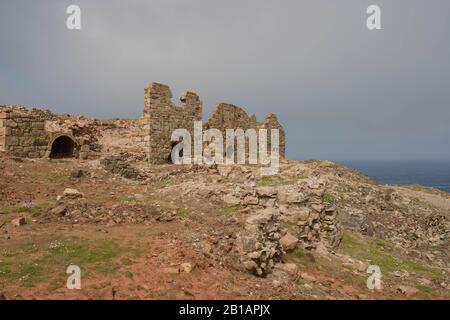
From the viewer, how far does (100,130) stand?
891 inches

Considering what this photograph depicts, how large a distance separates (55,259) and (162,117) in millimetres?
13107

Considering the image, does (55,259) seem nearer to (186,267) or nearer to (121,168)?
(186,267)

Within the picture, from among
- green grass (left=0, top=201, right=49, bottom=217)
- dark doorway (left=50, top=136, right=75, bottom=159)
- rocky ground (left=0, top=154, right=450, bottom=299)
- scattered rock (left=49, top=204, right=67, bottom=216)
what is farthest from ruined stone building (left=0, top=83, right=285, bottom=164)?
scattered rock (left=49, top=204, right=67, bottom=216)

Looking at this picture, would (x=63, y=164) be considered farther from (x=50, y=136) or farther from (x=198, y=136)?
(x=198, y=136)

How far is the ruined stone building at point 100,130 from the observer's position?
18.5 metres

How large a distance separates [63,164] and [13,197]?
16.7ft

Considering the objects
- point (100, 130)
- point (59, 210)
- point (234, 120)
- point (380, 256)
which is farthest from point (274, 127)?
point (59, 210)

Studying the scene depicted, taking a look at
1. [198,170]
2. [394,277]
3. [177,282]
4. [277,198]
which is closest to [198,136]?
[198,170]

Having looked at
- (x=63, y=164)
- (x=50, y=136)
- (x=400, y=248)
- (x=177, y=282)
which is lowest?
(x=400, y=248)

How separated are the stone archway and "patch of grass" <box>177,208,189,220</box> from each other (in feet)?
37.0

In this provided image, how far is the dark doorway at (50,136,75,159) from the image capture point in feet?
69.2

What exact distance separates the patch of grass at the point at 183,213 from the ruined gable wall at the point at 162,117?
816 centimetres

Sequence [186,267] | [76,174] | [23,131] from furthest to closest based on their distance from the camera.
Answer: [23,131] < [76,174] < [186,267]

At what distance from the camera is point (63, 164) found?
18.0 meters
